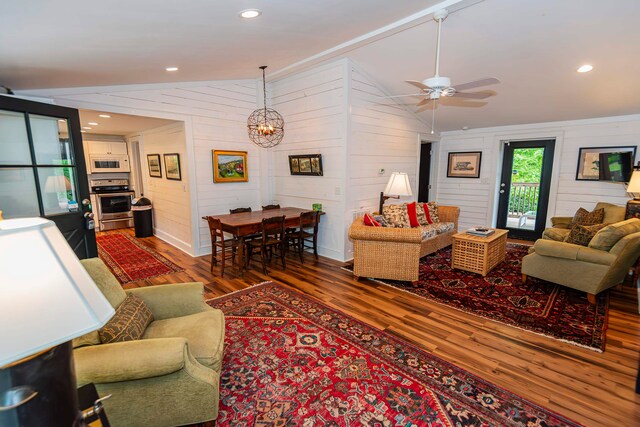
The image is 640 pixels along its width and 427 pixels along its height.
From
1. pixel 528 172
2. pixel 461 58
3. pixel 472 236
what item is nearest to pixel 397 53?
pixel 461 58

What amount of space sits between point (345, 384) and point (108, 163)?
7667 mm

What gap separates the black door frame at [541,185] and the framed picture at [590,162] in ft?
1.44

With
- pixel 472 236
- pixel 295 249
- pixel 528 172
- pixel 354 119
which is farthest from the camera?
pixel 528 172

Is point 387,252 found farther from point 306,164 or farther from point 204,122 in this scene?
point 204,122

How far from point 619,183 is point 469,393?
5.28 meters

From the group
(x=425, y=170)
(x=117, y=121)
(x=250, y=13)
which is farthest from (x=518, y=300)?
(x=117, y=121)

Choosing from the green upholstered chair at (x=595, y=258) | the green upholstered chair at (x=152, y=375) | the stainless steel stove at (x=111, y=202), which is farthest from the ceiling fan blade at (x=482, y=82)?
the stainless steel stove at (x=111, y=202)

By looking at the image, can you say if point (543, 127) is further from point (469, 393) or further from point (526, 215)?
point (469, 393)

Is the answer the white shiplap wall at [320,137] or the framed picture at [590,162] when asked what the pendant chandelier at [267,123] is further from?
the framed picture at [590,162]

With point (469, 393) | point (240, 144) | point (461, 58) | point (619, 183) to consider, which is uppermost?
point (461, 58)

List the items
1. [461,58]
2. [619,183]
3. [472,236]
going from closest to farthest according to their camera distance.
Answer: [461,58]
[472,236]
[619,183]

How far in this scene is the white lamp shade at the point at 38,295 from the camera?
0.69 m

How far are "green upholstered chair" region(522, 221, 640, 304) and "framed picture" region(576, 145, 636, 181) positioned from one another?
2219mm

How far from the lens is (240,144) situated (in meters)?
5.56
